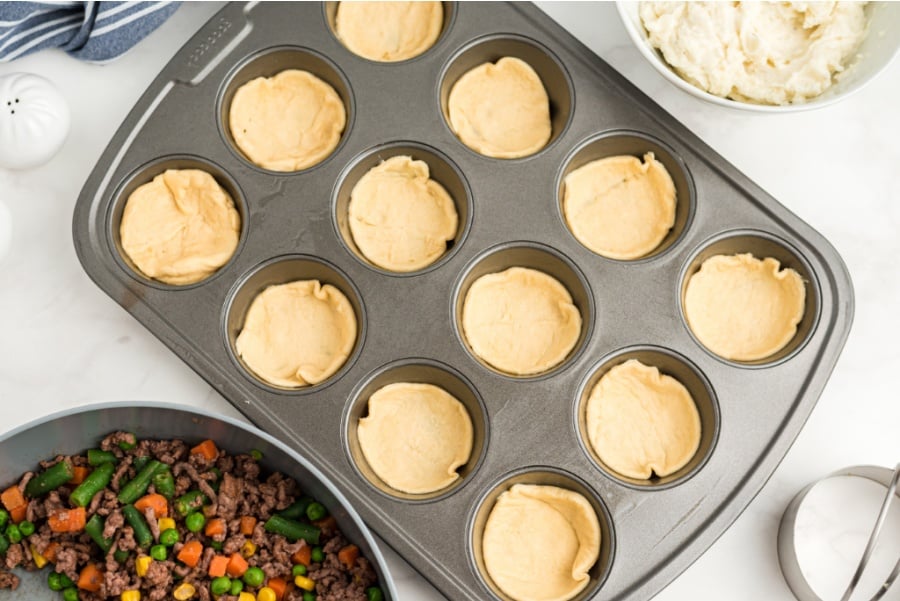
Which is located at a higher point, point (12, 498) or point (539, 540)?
point (539, 540)

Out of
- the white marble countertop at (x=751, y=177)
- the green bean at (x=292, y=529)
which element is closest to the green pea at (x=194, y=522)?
the green bean at (x=292, y=529)

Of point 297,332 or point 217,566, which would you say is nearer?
point 217,566

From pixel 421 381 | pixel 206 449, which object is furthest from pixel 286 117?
pixel 206 449

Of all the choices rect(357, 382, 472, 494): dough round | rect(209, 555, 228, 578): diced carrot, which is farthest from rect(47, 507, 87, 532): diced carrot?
rect(357, 382, 472, 494): dough round

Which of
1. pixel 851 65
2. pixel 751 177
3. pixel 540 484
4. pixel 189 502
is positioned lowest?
pixel 189 502

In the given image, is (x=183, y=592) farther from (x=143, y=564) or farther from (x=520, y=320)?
(x=520, y=320)

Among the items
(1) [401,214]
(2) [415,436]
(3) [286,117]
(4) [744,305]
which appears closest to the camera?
(2) [415,436]

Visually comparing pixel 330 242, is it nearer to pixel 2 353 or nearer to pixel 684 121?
pixel 2 353

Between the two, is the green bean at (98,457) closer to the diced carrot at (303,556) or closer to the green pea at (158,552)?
the green pea at (158,552)
